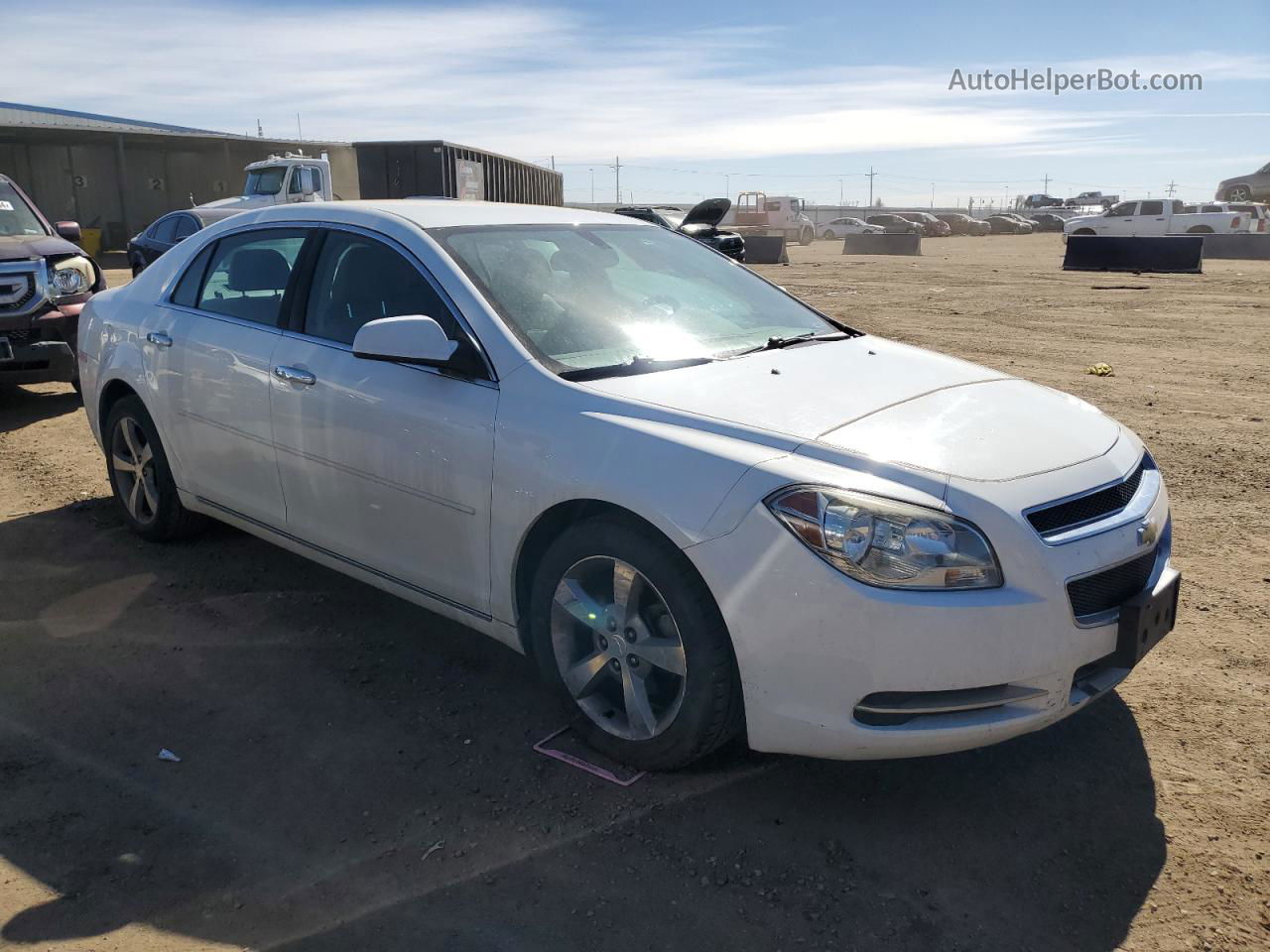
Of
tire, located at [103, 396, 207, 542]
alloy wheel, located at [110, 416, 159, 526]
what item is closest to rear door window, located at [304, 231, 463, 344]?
tire, located at [103, 396, 207, 542]

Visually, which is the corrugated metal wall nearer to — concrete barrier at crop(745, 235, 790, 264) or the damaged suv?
concrete barrier at crop(745, 235, 790, 264)

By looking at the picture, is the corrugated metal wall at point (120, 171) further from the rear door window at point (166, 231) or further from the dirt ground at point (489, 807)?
the dirt ground at point (489, 807)

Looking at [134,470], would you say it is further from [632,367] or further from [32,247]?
[32,247]

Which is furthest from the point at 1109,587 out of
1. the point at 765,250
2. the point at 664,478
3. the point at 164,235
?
the point at 765,250

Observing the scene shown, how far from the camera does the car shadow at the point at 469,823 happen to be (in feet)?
8.41

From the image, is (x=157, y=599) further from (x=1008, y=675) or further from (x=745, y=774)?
(x=1008, y=675)

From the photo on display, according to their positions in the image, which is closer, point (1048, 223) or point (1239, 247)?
point (1239, 247)

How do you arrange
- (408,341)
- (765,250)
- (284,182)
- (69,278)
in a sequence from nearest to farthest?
(408,341) → (69,278) → (284,182) → (765,250)

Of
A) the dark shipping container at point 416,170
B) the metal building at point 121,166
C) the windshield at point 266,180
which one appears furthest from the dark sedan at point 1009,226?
the windshield at point 266,180

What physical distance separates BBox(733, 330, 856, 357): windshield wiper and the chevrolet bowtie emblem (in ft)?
4.55

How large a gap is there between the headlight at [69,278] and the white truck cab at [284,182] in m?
12.6

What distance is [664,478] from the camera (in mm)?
2887

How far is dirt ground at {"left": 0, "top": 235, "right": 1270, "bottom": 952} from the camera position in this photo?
2.56 m

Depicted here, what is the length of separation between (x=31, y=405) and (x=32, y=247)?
135 cm
